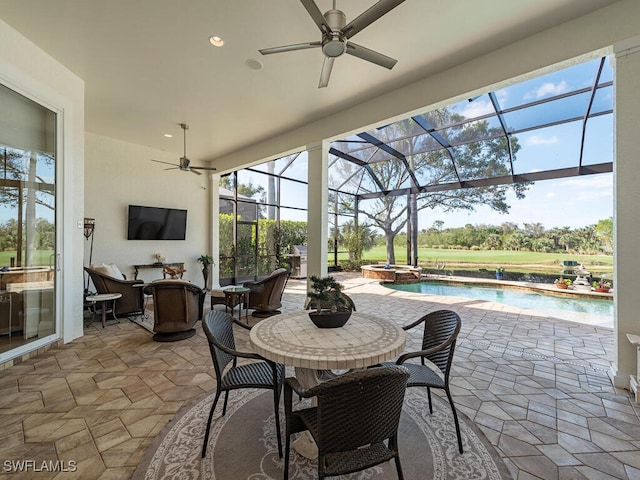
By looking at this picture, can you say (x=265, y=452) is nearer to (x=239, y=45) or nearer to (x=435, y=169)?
(x=239, y=45)

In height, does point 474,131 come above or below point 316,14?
above

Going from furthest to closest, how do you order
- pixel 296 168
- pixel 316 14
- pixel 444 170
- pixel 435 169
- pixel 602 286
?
pixel 296 168 → pixel 435 169 → pixel 444 170 → pixel 602 286 → pixel 316 14

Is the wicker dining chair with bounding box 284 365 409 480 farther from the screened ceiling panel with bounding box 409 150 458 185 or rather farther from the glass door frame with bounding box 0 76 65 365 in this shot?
the screened ceiling panel with bounding box 409 150 458 185

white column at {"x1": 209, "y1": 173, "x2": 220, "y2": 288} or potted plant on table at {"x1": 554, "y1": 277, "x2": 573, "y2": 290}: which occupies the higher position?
white column at {"x1": 209, "y1": 173, "x2": 220, "y2": 288}

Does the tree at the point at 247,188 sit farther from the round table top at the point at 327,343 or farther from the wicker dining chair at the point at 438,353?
the wicker dining chair at the point at 438,353

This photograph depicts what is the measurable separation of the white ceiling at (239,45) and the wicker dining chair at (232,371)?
294 cm

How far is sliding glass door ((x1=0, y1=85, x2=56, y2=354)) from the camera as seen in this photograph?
3139 millimetres

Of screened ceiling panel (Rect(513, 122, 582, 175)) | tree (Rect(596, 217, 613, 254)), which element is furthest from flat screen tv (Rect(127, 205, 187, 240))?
tree (Rect(596, 217, 613, 254))

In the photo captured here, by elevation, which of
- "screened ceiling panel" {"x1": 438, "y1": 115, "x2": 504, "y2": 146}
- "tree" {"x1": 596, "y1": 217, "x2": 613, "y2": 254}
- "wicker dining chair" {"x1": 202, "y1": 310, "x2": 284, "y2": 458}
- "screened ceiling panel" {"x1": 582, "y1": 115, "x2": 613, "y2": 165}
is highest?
"screened ceiling panel" {"x1": 438, "y1": 115, "x2": 504, "y2": 146}

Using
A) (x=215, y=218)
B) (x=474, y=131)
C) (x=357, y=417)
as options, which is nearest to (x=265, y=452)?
(x=357, y=417)

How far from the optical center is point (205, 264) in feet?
24.5

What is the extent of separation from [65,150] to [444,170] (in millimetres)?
9754

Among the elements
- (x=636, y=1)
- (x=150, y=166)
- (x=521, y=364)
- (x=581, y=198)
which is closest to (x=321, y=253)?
(x=521, y=364)

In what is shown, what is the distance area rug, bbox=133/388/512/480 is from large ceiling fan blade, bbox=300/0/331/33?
121 inches
